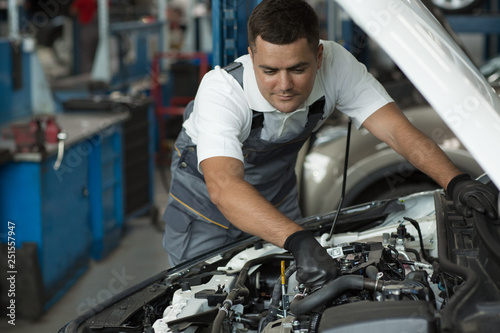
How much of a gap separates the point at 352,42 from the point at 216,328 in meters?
5.94

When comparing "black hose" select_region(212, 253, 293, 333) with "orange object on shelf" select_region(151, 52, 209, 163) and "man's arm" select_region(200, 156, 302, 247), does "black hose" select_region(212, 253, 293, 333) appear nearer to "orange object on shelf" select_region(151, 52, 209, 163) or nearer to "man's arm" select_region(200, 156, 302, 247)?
"man's arm" select_region(200, 156, 302, 247)

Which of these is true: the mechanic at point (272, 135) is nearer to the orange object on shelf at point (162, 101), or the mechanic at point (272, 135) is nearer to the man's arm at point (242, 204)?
the man's arm at point (242, 204)

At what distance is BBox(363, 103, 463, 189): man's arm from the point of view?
2.03 metres

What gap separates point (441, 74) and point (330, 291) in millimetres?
565

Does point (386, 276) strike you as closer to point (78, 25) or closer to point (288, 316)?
point (288, 316)

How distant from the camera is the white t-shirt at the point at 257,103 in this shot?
6.48 feet

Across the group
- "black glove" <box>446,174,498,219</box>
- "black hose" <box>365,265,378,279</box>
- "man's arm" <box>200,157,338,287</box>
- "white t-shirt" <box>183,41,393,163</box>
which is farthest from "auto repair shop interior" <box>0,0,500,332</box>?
"black hose" <box>365,265,378,279</box>

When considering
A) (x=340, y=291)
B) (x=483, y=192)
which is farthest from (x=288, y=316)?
(x=483, y=192)

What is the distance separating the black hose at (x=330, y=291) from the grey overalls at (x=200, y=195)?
2.96 ft

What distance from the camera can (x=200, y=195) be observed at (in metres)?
2.54

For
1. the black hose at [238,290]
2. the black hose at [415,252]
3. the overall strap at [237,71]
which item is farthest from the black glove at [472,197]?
the overall strap at [237,71]

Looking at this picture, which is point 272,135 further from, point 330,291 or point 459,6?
point 459,6

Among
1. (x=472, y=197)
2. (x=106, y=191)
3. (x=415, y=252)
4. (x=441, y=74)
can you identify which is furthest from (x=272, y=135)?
(x=106, y=191)

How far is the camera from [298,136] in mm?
2324
